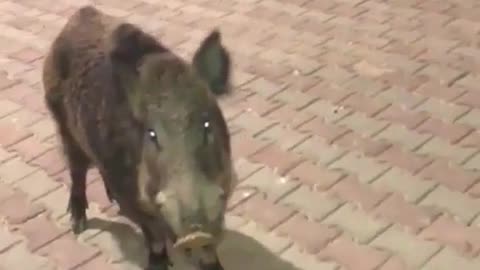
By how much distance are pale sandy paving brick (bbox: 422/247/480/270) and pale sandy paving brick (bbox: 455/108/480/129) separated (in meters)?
0.39

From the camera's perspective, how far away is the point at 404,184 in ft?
4.91

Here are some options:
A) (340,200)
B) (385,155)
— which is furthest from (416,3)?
(340,200)

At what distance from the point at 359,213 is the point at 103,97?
0.48m

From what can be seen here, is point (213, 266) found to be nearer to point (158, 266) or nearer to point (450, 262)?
point (158, 266)

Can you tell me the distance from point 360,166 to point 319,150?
0.30 ft

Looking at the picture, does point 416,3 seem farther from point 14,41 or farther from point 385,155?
point 14,41

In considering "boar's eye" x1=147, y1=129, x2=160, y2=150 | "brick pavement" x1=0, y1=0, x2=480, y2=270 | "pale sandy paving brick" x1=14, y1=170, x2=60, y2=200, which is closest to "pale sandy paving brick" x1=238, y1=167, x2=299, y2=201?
"brick pavement" x1=0, y1=0, x2=480, y2=270

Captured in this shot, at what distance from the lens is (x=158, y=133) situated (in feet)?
3.52

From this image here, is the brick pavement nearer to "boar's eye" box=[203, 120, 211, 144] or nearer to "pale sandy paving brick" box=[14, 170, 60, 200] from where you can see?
"pale sandy paving brick" box=[14, 170, 60, 200]

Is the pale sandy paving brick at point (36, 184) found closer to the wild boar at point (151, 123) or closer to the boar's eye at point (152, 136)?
the wild boar at point (151, 123)

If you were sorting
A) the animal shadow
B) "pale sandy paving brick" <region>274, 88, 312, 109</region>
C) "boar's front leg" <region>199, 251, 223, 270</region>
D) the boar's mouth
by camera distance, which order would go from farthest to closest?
"pale sandy paving brick" <region>274, 88, 312, 109</region> → the animal shadow → "boar's front leg" <region>199, 251, 223, 270</region> → the boar's mouth

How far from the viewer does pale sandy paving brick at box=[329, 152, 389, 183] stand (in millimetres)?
1522

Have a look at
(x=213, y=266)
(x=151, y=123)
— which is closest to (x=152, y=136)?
(x=151, y=123)

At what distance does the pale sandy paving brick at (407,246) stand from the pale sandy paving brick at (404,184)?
0.10 m
